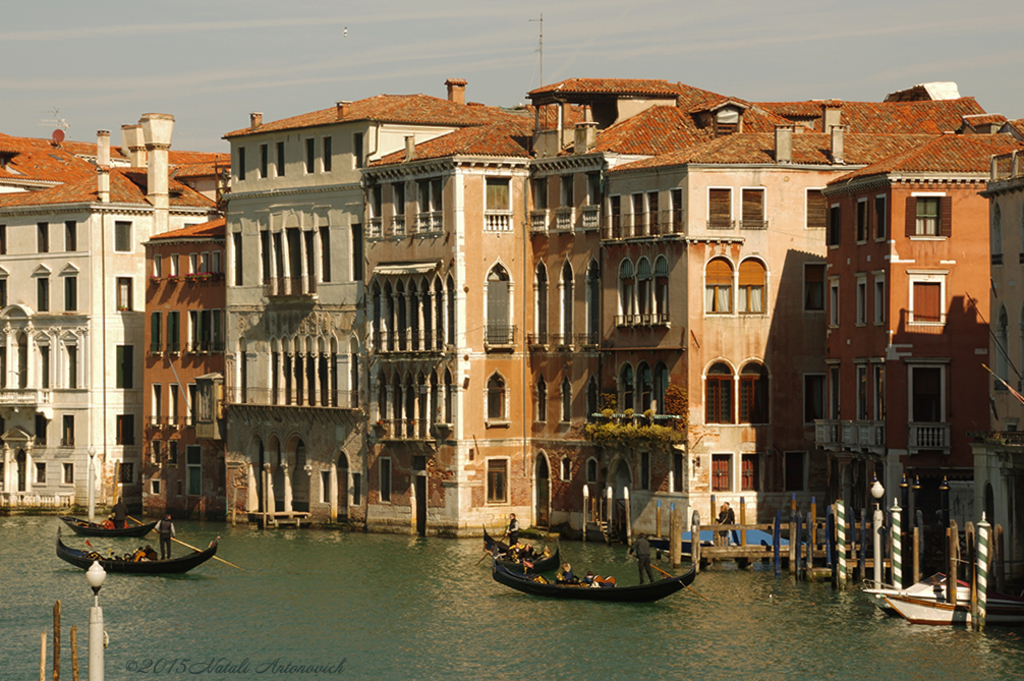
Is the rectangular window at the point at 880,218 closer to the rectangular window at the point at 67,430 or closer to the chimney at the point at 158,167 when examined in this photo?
the chimney at the point at 158,167

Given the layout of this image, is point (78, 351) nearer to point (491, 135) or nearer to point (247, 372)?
point (247, 372)

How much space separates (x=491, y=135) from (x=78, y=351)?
65.1 ft

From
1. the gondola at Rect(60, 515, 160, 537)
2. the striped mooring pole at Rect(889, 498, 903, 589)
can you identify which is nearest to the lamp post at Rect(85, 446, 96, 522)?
the gondola at Rect(60, 515, 160, 537)

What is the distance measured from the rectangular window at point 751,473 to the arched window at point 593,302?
5502 mm

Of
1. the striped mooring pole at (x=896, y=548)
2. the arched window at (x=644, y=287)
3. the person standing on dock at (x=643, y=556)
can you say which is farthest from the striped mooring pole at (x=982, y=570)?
the arched window at (x=644, y=287)

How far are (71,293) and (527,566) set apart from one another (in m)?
28.9

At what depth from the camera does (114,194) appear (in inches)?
2886

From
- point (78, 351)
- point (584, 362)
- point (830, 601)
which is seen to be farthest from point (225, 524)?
point (830, 601)

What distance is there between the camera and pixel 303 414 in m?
65.8

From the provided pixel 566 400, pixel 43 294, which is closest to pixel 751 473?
pixel 566 400

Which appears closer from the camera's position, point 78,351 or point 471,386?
point 471,386

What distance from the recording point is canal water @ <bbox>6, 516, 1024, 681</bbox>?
40406 millimetres

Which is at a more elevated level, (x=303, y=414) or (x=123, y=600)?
(x=303, y=414)

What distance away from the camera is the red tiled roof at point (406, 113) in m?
63.2
